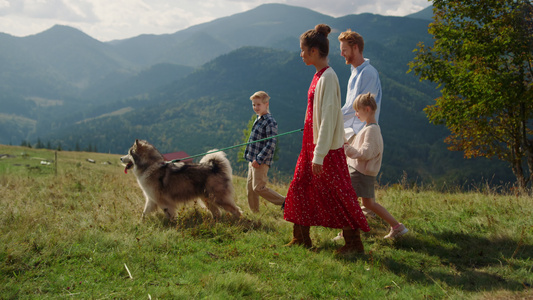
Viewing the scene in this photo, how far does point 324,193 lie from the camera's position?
461cm

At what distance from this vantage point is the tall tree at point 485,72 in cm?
1359

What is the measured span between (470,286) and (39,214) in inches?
247

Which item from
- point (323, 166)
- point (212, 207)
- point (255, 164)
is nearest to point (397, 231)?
point (323, 166)

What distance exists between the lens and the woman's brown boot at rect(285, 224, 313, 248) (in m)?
4.99

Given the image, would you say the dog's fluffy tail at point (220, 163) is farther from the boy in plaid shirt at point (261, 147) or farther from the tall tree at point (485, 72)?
the tall tree at point (485, 72)

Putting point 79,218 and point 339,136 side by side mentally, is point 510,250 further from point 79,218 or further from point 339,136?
point 79,218

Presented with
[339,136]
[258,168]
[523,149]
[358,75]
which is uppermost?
[358,75]

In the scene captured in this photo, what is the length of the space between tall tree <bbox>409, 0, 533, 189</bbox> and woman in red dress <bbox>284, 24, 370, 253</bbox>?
10796 millimetres

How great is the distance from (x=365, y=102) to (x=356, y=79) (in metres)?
0.66

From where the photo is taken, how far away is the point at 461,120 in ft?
51.0

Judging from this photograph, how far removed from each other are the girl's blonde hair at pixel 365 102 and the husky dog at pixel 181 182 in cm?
263

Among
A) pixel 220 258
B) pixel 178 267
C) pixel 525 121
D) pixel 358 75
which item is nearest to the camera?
pixel 178 267

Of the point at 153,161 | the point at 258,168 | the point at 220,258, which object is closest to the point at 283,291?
the point at 220,258

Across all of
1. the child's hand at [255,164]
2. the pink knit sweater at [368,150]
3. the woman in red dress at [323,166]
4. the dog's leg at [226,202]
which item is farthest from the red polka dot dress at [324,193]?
the dog's leg at [226,202]
